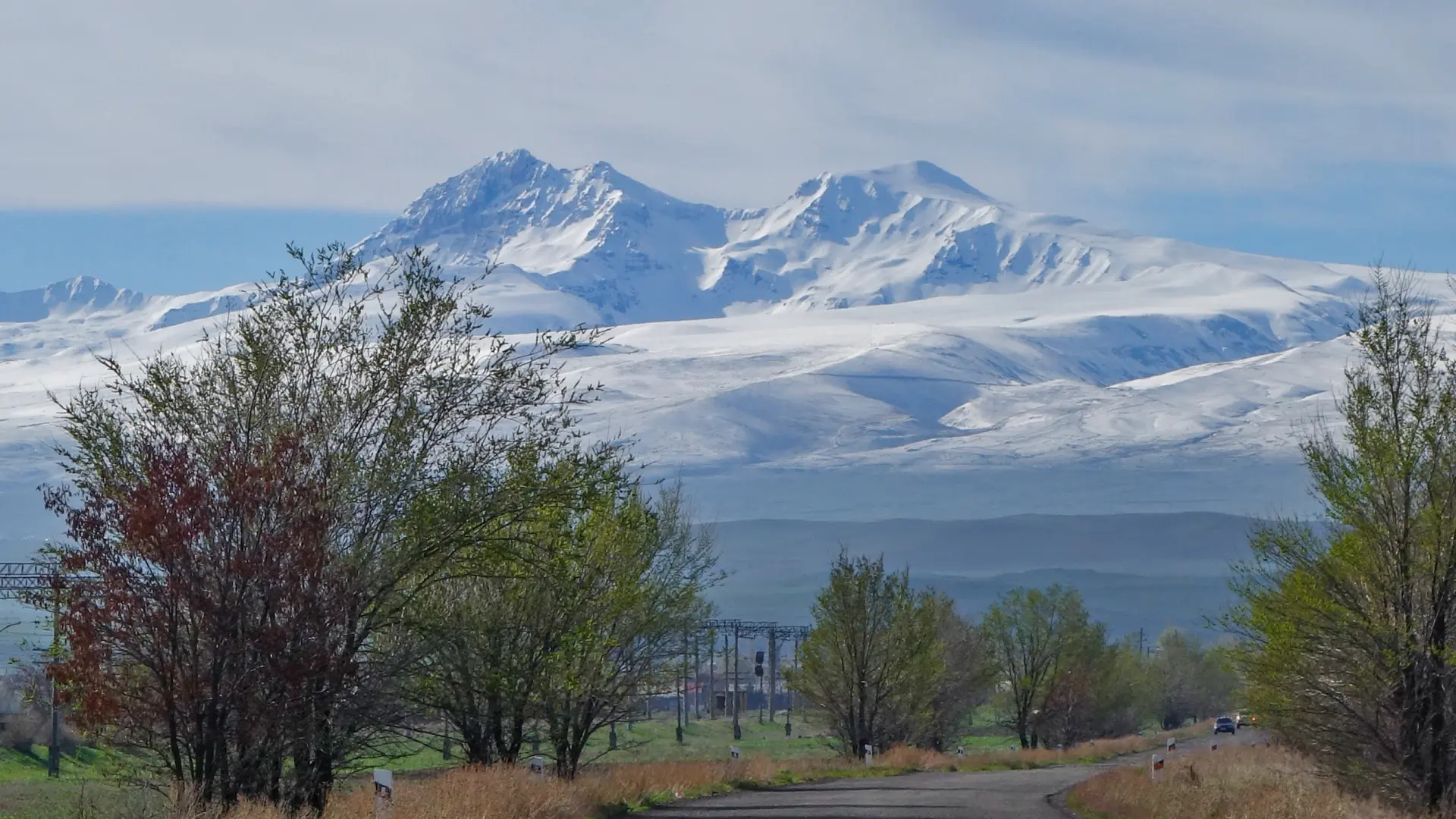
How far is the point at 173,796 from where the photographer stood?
61.0 ft

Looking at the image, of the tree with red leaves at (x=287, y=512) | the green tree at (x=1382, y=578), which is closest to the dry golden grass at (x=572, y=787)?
the tree with red leaves at (x=287, y=512)

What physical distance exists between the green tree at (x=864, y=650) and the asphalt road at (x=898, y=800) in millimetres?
7726

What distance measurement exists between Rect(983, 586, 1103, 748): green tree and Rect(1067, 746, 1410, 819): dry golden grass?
1389 inches

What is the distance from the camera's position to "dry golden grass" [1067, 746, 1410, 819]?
25406 millimetres

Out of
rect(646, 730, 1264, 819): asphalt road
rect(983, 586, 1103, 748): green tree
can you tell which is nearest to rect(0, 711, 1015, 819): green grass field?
rect(646, 730, 1264, 819): asphalt road

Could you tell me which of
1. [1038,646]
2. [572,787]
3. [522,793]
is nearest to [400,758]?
[522,793]

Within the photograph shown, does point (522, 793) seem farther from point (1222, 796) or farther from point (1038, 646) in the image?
point (1038, 646)

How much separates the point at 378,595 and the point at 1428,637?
16631 millimetres

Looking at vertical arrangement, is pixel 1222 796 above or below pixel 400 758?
below

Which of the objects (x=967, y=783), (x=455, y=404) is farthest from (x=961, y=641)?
(x=455, y=404)

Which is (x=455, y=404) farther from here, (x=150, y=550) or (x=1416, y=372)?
(x=1416, y=372)

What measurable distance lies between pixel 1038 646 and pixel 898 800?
160 ft

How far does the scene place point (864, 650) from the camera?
55.3 meters

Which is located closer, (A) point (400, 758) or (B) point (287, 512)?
(B) point (287, 512)
